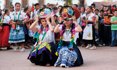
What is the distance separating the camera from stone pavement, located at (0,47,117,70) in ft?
Result: 27.8

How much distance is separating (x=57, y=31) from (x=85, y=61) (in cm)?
142

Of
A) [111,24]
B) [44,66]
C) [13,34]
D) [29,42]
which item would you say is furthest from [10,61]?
[111,24]

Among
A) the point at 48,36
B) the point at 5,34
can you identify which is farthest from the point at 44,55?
the point at 5,34

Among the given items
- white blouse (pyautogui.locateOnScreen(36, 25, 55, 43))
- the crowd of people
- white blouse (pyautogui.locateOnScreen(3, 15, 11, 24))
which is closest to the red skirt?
the crowd of people

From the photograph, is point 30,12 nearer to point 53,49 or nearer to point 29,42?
point 29,42

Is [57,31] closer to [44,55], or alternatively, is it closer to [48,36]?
[48,36]

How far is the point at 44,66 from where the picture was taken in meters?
8.63

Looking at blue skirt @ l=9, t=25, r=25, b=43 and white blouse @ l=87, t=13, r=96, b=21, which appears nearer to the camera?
blue skirt @ l=9, t=25, r=25, b=43

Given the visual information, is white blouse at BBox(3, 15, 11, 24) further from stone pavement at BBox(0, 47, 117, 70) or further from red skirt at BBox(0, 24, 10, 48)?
stone pavement at BBox(0, 47, 117, 70)

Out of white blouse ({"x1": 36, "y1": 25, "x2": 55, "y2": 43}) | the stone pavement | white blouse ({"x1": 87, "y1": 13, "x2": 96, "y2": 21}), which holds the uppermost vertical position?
white blouse ({"x1": 87, "y1": 13, "x2": 96, "y2": 21})

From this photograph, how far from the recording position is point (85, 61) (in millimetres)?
9500

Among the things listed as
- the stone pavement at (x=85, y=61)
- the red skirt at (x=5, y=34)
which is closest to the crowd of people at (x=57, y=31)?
the red skirt at (x=5, y=34)

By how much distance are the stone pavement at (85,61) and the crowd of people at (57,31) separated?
0.96ft

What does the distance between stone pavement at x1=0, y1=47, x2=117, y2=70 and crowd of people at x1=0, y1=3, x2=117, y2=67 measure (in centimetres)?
29
